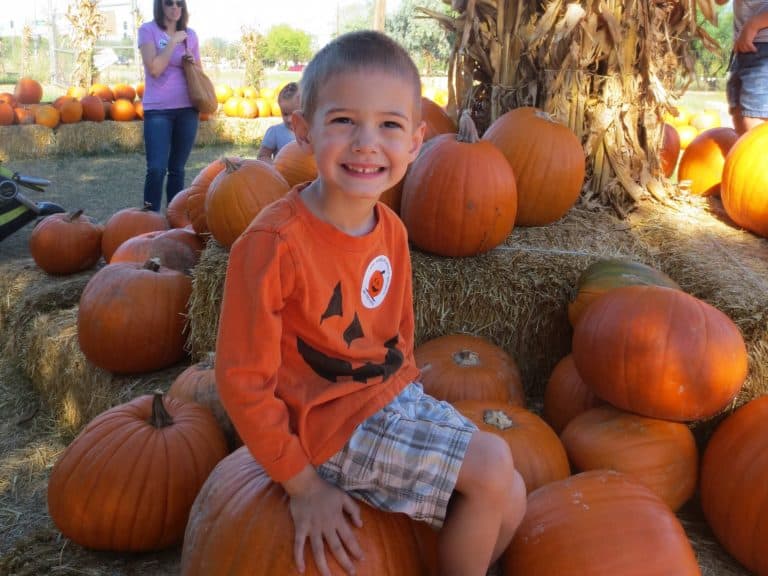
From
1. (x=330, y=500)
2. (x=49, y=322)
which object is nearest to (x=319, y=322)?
(x=330, y=500)

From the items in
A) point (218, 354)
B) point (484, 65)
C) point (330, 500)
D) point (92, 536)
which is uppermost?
point (484, 65)

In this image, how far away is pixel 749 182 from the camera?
3084mm

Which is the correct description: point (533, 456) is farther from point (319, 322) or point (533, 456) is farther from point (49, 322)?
point (49, 322)

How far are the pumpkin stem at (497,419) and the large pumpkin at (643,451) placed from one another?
30 centimetres

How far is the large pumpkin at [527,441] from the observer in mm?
1853

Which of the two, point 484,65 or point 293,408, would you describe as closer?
point 293,408

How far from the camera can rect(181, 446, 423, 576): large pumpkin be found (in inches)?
53.5

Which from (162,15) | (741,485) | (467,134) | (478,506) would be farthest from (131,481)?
(162,15)

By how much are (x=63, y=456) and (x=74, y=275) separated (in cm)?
231

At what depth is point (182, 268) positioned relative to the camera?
3.12 m

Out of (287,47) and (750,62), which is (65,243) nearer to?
(750,62)

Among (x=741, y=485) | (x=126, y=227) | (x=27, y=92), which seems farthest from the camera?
(x=27, y=92)

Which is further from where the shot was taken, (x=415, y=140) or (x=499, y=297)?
(x=499, y=297)

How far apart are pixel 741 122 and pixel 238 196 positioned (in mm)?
3558
